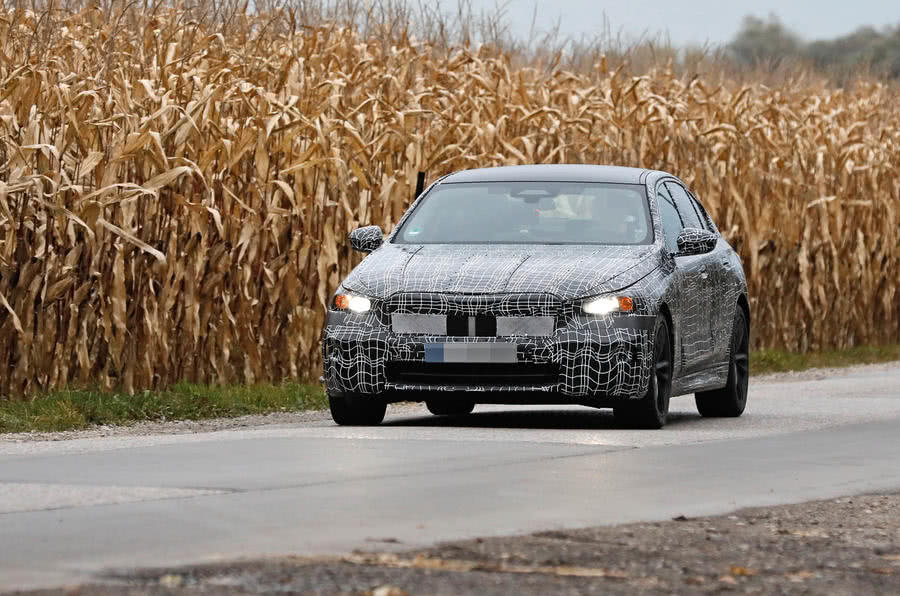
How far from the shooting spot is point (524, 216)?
46.9 ft

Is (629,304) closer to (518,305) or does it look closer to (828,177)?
(518,305)

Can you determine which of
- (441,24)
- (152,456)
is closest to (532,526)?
(152,456)

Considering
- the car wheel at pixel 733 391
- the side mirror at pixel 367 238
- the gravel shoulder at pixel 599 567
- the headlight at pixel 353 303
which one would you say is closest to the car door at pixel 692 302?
the car wheel at pixel 733 391

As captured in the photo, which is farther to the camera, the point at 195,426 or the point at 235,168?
the point at 235,168

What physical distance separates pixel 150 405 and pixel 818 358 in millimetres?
10340

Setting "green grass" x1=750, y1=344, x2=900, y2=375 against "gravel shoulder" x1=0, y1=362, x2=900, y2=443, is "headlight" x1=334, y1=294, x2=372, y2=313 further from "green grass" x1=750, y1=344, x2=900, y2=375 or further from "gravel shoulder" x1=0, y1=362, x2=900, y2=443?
"green grass" x1=750, y1=344, x2=900, y2=375

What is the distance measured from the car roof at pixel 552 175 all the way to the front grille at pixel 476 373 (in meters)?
1.98

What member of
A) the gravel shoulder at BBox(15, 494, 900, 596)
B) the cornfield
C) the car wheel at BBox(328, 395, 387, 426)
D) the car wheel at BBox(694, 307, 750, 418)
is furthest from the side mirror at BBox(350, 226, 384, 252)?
the gravel shoulder at BBox(15, 494, 900, 596)

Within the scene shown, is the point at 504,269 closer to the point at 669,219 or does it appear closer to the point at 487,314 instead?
the point at 487,314

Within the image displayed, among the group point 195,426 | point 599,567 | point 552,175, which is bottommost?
point 195,426

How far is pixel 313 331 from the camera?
1698 cm

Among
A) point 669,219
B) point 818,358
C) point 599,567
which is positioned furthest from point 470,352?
point 818,358

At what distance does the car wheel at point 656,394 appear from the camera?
1331 cm

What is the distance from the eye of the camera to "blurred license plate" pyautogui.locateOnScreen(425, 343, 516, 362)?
12.9 meters
